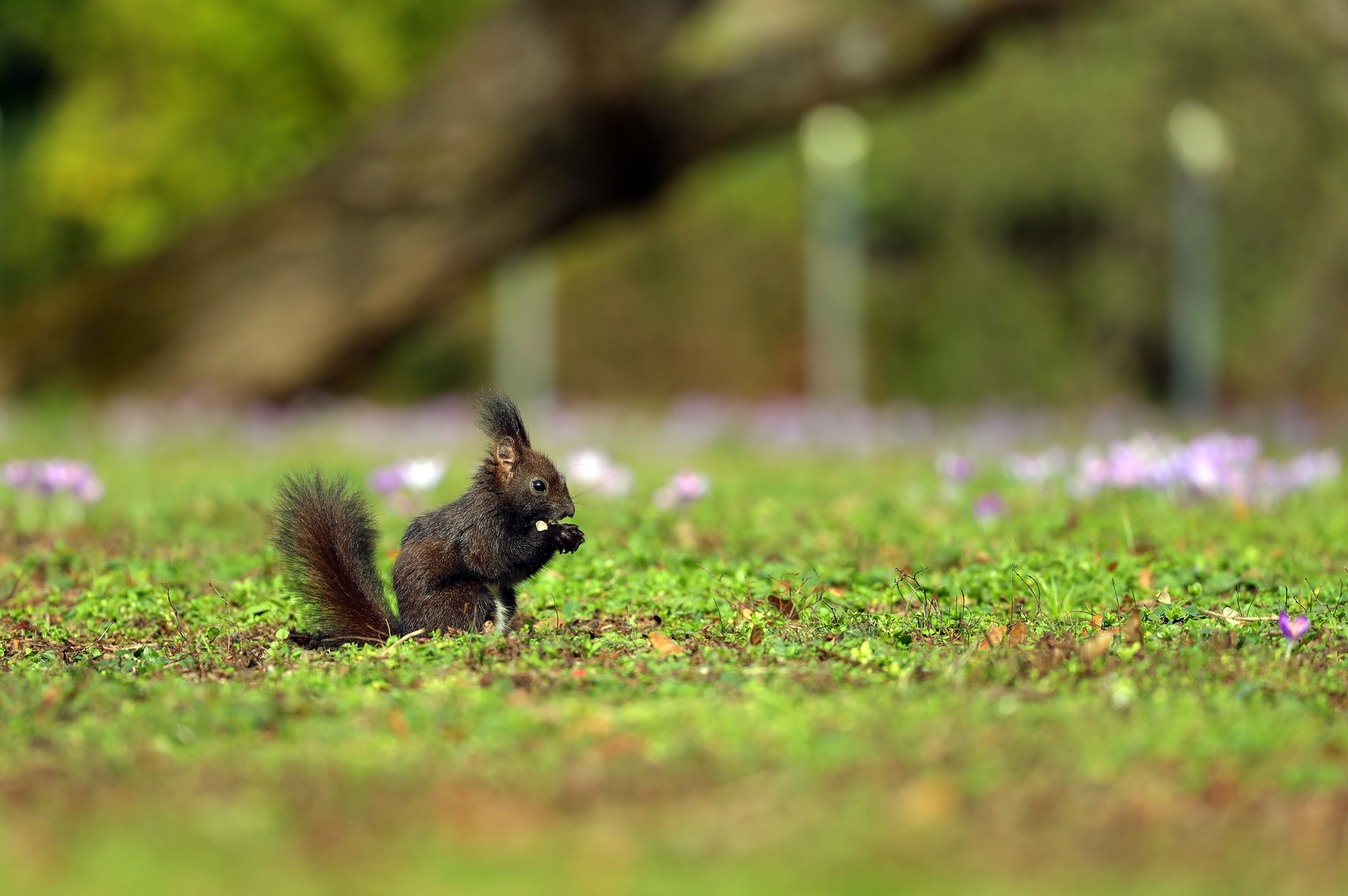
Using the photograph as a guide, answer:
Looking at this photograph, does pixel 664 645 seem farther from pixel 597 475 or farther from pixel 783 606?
pixel 597 475

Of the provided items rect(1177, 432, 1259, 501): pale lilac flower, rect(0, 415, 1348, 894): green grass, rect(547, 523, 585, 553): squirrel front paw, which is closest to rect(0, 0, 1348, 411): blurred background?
rect(1177, 432, 1259, 501): pale lilac flower

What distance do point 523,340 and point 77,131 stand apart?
31.3ft

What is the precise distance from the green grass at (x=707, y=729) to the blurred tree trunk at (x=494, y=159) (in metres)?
8.51

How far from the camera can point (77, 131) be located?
31.2m

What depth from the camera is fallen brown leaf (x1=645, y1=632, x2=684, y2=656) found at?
4629 mm

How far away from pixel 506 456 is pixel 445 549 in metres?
0.34

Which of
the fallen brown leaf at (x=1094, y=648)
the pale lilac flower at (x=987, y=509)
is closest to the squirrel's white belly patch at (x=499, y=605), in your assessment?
the fallen brown leaf at (x=1094, y=648)

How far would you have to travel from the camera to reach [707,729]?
3631mm

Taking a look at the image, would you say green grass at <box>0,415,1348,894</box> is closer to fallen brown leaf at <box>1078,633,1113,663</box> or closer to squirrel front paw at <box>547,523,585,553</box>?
fallen brown leaf at <box>1078,633,1113,663</box>

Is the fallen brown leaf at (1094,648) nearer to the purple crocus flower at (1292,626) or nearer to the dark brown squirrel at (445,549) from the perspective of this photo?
the purple crocus flower at (1292,626)

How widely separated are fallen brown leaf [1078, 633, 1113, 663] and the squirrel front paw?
1469 mm

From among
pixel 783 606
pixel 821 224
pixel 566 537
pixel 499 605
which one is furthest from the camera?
pixel 821 224

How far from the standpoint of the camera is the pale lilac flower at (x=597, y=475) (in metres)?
7.06

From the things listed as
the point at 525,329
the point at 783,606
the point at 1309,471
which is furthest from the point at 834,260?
the point at 783,606
